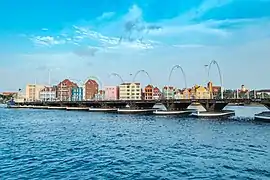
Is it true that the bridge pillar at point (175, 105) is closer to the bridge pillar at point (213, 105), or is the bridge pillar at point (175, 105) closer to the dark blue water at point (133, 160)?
the bridge pillar at point (213, 105)

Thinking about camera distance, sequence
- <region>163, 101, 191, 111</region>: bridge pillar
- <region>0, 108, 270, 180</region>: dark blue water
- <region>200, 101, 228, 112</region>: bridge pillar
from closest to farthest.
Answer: <region>0, 108, 270, 180</region>: dark blue water < <region>200, 101, 228, 112</region>: bridge pillar < <region>163, 101, 191, 111</region>: bridge pillar

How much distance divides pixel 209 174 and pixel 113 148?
59.1 feet

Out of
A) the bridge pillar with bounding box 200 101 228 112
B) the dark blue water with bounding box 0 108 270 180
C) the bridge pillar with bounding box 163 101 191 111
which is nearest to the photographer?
the dark blue water with bounding box 0 108 270 180

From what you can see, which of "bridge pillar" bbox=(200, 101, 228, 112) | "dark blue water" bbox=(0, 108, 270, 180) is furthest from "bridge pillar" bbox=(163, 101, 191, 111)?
"dark blue water" bbox=(0, 108, 270, 180)

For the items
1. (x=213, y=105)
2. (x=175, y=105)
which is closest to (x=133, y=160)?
(x=213, y=105)

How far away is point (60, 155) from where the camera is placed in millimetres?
36438

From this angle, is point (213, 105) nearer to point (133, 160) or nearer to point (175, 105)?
point (175, 105)

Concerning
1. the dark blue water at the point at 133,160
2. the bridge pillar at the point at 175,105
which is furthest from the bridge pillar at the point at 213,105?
the dark blue water at the point at 133,160

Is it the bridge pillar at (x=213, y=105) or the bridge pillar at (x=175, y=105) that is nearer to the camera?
the bridge pillar at (x=213, y=105)

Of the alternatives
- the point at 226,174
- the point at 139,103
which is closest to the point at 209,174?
the point at 226,174

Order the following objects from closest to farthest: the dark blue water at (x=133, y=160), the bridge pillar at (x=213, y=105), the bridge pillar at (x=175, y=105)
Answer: the dark blue water at (x=133, y=160)
the bridge pillar at (x=213, y=105)
the bridge pillar at (x=175, y=105)

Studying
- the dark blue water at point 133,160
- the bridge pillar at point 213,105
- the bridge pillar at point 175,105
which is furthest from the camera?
the bridge pillar at point 175,105

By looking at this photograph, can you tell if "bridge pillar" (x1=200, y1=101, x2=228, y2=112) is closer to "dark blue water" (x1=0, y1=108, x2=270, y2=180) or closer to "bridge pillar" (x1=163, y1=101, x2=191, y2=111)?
"bridge pillar" (x1=163, y1=101, x2=191, y2=111)

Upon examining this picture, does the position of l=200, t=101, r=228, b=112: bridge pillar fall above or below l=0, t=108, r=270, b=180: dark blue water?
above
